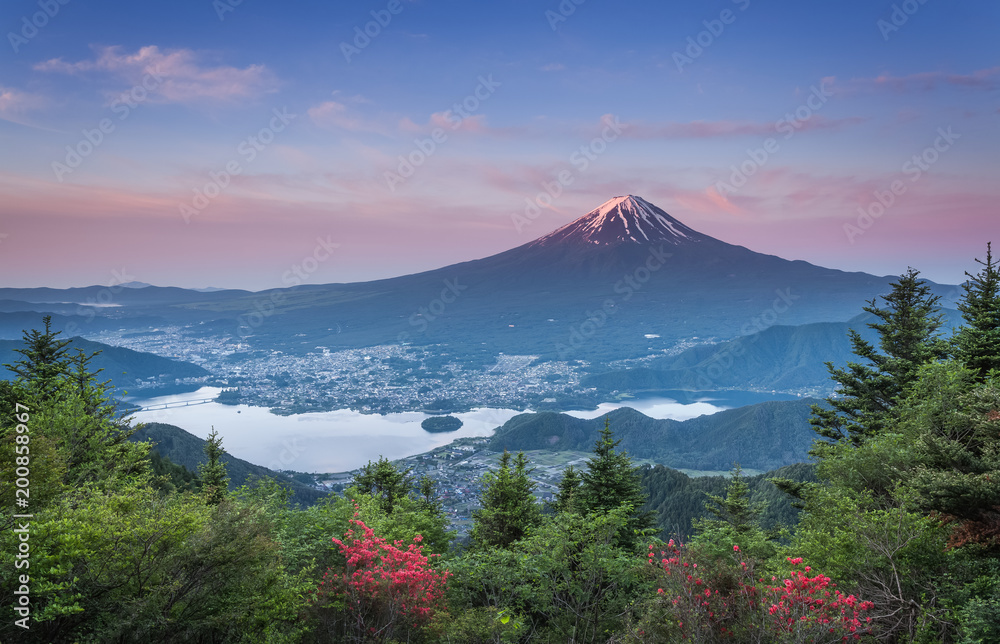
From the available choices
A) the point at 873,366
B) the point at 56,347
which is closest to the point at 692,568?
the point at 873,366

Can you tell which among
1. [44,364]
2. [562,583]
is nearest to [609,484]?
[562,583]

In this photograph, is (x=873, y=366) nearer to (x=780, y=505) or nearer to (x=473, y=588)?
(x=473, y=588)

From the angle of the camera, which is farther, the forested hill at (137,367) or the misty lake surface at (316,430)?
the forested hill at (137,367)

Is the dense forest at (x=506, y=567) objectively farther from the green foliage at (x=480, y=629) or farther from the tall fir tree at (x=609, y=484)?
the tall fir tree at (x=609, y=484)

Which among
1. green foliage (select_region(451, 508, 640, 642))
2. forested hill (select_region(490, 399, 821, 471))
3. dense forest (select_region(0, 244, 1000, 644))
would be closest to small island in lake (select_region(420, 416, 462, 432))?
forested hill (select_region(490, 399, 821, 471))

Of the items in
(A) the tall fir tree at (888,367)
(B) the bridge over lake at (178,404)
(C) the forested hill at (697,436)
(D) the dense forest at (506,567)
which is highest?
(A) the tall fir tree at (888,367)

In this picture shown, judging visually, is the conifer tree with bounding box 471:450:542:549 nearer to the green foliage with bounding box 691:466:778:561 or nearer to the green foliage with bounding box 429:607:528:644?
the green foliage with bounding box 691:466:778:561

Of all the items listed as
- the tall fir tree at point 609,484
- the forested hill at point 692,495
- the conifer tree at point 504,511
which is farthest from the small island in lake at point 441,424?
the tall fir tree at point 609,484
